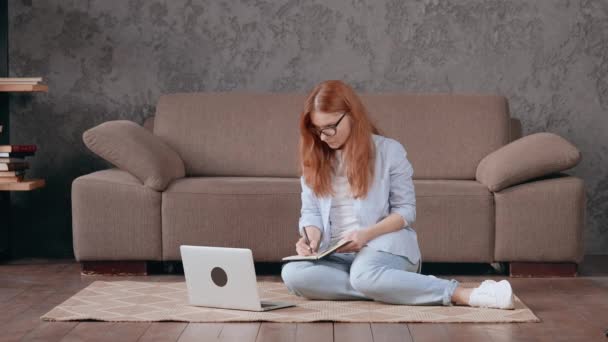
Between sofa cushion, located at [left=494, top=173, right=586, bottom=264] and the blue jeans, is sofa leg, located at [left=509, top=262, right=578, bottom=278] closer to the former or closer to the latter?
sofa cushion, located at [left=494, top=173, right=586, bottom=264]

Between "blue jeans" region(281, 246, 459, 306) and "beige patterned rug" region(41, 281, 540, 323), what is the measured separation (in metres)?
0.03

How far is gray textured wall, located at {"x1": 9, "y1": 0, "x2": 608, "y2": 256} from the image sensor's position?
4.84 meters

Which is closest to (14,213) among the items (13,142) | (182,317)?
(13,142)

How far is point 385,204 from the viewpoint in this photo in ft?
10.8

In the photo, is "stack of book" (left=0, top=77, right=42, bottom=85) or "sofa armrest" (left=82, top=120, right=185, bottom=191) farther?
"stack of book" (left=0, top=77, right=42, bottom=85)

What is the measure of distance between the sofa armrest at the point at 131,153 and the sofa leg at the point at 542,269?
1.52 metres

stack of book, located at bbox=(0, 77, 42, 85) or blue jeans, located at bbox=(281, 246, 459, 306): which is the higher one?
stack of book, located at bbox=(0, 77, 42, 85)

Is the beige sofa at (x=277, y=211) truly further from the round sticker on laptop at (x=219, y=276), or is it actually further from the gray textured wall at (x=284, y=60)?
the round sticker on laptop at (x=219, y=276)

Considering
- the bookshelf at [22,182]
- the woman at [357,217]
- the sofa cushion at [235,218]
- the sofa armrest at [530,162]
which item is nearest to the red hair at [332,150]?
the woman at [357,217]

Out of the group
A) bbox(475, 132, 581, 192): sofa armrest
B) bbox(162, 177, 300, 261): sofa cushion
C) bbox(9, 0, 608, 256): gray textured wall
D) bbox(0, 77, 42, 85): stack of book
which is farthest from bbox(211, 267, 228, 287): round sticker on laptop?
bbox(9, 0, 608, 256): gray textured wall

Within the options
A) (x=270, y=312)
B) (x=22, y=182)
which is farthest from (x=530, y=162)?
(x=22, y=182)

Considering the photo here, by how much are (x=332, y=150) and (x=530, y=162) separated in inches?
40.8

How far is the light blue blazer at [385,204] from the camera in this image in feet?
10.7

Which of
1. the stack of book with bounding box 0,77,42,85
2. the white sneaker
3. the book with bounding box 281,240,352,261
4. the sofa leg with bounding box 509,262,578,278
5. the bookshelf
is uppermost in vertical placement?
the stack of book with bounding box 0,77,42,85
